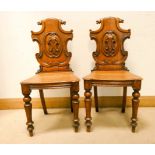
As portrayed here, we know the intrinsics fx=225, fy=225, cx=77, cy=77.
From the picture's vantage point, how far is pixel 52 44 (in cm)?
230

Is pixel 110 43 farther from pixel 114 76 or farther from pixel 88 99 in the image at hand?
pixel 88 99

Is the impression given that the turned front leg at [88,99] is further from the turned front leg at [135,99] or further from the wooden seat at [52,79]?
the turned front leg at [135,99]

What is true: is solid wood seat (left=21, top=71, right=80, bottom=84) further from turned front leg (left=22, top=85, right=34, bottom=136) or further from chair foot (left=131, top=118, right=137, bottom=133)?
chair foot (left=131, top=118, right=137, bottom=133)

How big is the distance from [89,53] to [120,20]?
52 centimetres

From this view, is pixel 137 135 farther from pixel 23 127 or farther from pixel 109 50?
pixel 23 127

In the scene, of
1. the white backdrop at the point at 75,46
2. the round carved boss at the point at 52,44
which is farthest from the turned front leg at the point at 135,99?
the round carved boss at the point at 52,44

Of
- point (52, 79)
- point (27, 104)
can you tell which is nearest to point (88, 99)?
point (52, 79)

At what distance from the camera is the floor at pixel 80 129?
187 cm

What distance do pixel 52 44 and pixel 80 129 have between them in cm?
89

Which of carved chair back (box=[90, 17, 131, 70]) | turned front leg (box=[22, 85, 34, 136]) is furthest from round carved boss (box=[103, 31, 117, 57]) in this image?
turned front leg (box=[22, 85, 34, 136])

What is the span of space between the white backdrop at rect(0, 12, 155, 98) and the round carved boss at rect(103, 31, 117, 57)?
0.27 m

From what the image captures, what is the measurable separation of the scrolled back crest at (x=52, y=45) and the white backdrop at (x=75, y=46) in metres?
0.25

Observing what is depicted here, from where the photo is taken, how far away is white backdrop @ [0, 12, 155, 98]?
2.51 meters

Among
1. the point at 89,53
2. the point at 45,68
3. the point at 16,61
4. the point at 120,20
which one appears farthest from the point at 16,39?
the point at 120,20
